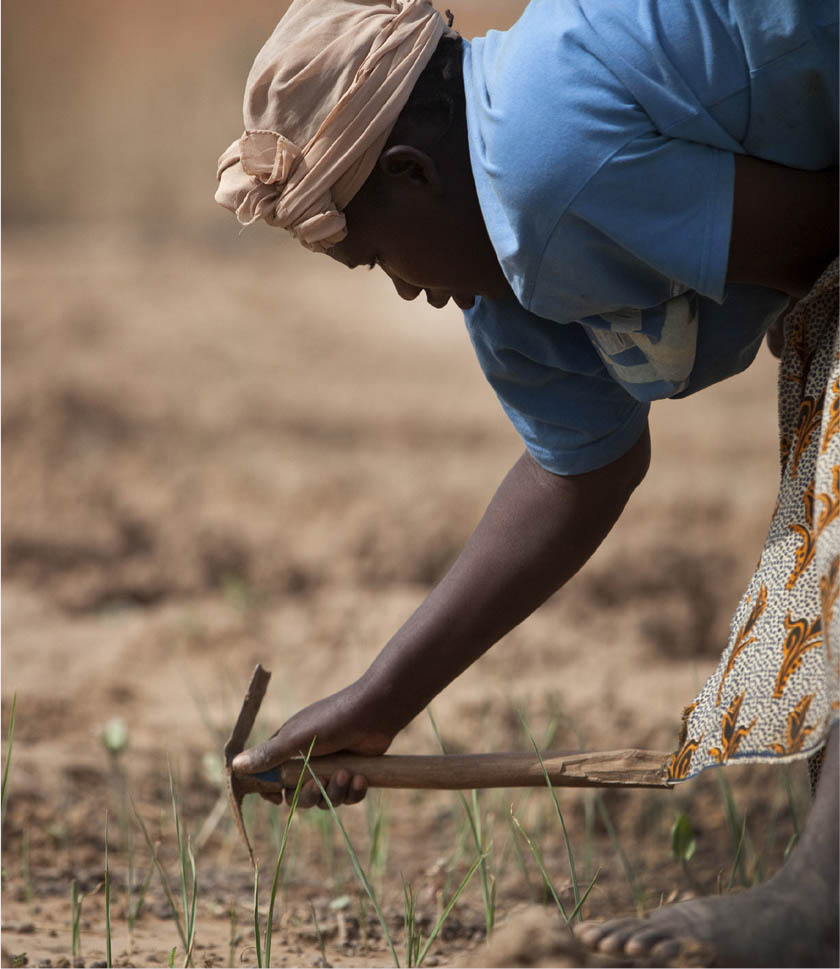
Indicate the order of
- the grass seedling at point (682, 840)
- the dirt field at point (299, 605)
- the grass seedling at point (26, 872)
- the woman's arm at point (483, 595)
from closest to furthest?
the woman's arm at point (483, 595), the grass seedling at point (682, 840), the grass seedling at point (26, 872), the dirt field at point (299, 605)

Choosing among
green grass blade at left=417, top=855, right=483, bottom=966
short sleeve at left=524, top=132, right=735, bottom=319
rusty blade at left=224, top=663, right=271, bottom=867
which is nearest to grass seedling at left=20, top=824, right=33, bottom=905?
rusty blade at left=224, top=663, right=271, bottom=867

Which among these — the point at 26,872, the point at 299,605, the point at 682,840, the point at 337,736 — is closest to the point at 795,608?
the point at 337,736

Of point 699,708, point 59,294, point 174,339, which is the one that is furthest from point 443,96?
point 59,294

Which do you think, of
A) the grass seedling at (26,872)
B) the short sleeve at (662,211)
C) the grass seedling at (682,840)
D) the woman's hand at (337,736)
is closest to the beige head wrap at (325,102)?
the short sleeve at (662,211)

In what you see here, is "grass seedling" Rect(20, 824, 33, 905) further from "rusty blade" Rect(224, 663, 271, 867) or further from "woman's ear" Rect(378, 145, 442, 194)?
"woman's ear" Rect(378, 145, 442, 194)

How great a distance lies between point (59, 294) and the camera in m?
6.98

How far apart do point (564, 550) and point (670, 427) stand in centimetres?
433

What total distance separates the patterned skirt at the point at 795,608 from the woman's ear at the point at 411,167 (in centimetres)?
43

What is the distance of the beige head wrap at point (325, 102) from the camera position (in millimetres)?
1298

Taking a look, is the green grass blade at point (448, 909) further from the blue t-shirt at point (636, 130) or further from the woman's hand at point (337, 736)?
the blue t-shirt at point (636, 130)

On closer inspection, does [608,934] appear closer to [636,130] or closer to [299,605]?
[636,130]

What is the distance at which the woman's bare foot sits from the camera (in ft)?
3.35

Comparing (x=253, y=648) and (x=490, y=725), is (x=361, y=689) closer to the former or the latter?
(x=490, y=725)

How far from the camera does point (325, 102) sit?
132 cm
